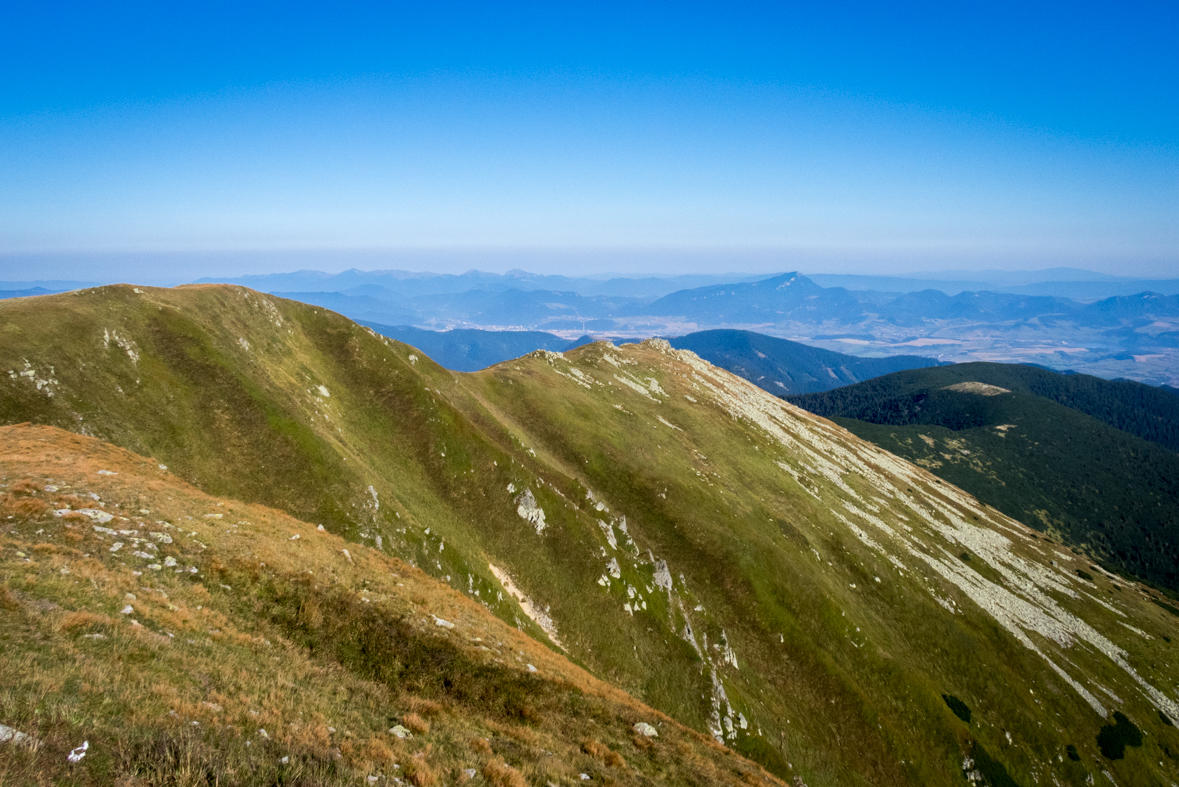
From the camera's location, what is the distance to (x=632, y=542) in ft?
207

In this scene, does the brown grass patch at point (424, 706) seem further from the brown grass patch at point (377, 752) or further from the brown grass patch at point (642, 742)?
the brown grass patch at point (642, 742)

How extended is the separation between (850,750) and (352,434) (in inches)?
2707

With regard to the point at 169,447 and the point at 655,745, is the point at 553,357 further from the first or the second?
the point at 655,745

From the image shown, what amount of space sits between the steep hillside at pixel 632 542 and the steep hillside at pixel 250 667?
53.3 ft

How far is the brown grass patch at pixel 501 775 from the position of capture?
46.0 feet

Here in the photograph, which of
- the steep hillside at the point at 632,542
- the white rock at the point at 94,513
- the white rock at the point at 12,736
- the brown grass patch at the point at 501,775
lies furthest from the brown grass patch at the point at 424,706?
the steep hillside at the point at 632,542

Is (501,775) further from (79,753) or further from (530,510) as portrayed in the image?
(530,510)

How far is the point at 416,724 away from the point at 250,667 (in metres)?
6.15

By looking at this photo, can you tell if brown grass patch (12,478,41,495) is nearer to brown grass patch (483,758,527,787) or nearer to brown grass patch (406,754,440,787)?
brown grass patch (406,754,440,787)

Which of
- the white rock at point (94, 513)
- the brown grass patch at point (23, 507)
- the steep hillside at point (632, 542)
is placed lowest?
the steep hillside at point (632, 542)

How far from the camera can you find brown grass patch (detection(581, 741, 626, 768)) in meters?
18.1

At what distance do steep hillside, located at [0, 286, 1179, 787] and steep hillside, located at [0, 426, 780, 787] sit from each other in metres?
16.2

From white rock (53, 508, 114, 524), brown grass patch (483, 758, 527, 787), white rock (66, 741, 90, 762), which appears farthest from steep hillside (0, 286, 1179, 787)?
white rock (66, 741, 90, 762)

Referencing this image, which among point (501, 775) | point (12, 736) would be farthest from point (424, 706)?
point (12, 736)
